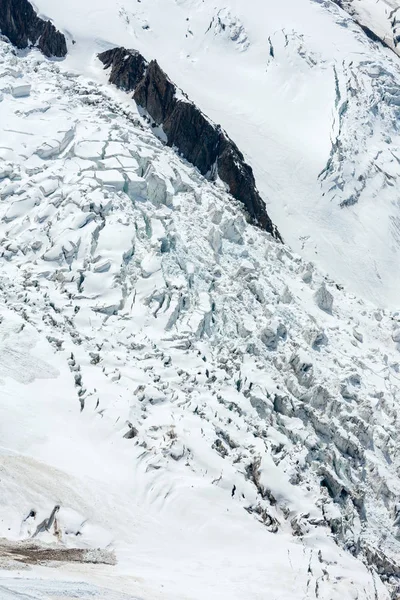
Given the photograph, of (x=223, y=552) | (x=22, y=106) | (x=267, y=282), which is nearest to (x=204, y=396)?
(x=223, y=552)

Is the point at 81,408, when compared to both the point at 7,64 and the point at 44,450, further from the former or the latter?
the point at 7,64

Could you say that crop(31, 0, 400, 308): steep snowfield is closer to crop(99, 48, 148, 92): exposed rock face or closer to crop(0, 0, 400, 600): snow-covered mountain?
crop(0, 0, 400, 600): snow-covered mountain

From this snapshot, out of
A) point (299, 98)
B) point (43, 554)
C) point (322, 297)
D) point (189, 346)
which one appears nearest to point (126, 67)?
point (299, 98)

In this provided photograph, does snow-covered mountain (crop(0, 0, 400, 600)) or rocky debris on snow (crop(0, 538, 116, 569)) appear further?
snow-covered mountain (crop(0, 0, 400, 600))

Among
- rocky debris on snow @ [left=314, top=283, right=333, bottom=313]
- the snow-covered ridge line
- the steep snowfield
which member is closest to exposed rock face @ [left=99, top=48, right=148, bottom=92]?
the steep snowfield

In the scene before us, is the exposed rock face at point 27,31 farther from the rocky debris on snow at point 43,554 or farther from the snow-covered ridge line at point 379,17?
the rocky debris on snow at point 43,554

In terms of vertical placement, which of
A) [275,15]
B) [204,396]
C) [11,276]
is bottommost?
[11,276]
